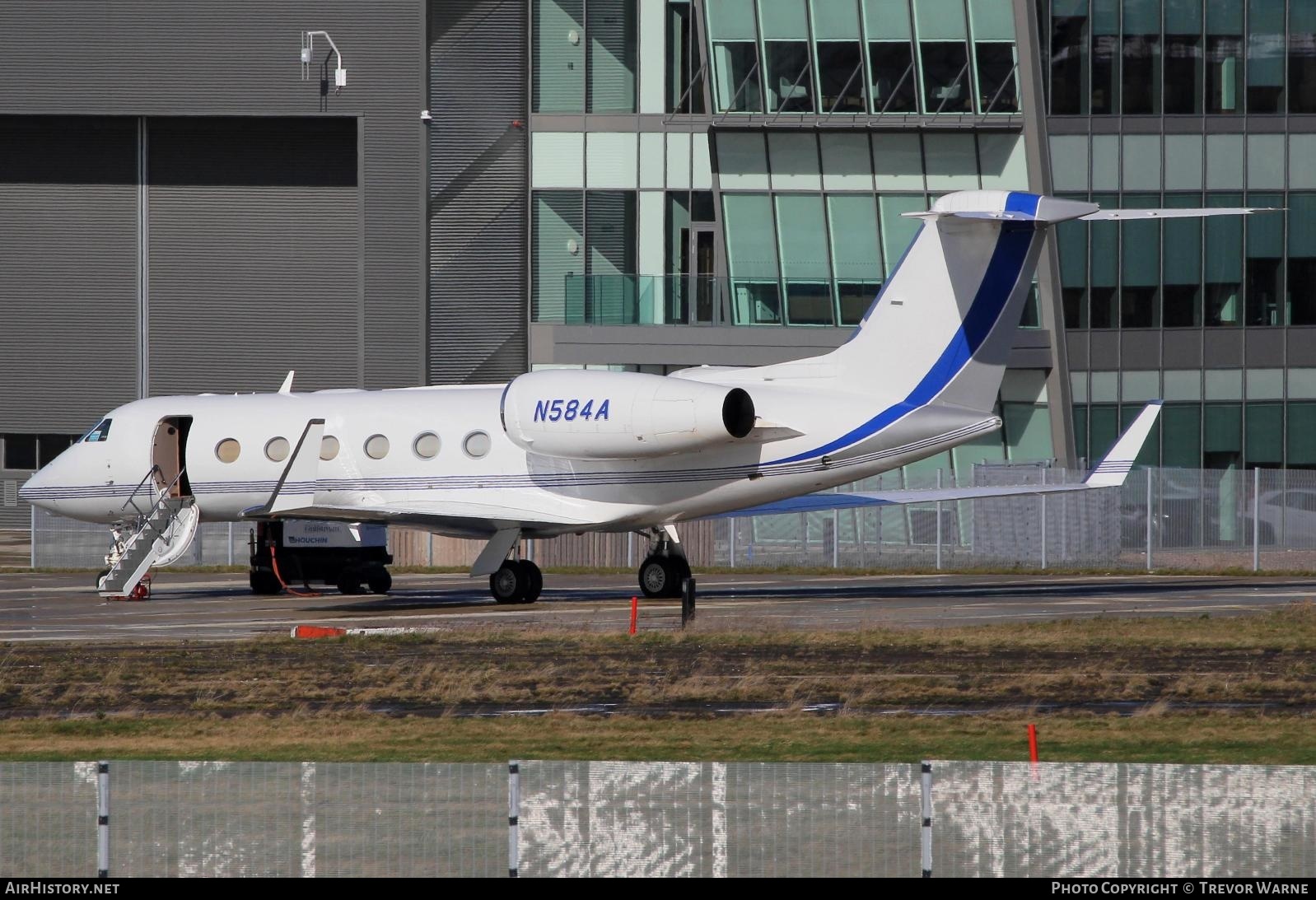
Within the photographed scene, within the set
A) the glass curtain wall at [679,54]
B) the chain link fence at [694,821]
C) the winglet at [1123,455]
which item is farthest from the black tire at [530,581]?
the glass curtain wall at [679,54]

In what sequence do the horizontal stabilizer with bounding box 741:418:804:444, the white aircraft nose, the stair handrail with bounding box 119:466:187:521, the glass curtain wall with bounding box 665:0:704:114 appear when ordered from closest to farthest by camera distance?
the horizontal stabilizer with bounding box 741:418:804:444, the stair handrail with bounding box 119:466:187:521, the white aircraft nose, the glass curtain wall with bounding box 665:0:704:114

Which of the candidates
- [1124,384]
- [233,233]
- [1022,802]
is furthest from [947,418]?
[233,233]

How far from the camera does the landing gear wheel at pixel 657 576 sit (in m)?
27.3

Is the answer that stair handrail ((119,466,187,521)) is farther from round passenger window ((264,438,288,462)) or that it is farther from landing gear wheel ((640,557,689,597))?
landing gear wheel ((640,557,689,597))

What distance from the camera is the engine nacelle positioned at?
80.4 feet

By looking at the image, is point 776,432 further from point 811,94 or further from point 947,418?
point 811,94

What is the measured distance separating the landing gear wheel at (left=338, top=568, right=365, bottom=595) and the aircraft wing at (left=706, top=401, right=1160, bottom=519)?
6911 millimetres

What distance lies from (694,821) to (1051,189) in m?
38.9

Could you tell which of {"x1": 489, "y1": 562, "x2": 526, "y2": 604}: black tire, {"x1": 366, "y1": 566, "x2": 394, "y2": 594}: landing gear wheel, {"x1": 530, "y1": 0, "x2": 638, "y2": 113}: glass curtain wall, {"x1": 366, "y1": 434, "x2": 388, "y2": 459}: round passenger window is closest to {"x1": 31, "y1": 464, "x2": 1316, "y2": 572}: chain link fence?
{"x1": 366, "y1": 566, "x2": 394, "y2": 594}: landing gear wheel

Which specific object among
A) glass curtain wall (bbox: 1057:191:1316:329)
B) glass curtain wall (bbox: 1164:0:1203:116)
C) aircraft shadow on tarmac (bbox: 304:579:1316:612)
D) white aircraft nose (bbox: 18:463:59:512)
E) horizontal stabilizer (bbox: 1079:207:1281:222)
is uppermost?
glass curtain wall (bbox: 1164:0:1203:116)

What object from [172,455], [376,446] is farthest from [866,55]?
[172,455]

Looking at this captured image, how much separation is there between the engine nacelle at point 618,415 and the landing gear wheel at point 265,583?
7.33 meters

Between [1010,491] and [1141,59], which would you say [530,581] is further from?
[1141,59]
